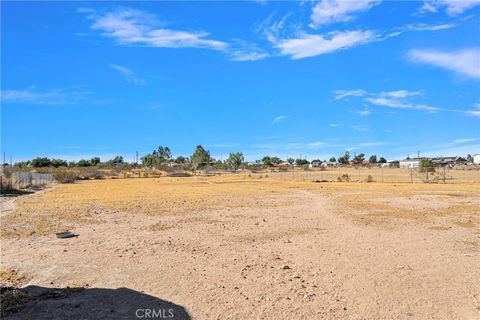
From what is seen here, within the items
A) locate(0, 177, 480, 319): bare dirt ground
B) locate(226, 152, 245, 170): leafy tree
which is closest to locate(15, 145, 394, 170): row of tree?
locate(226, 152, 245, 170): leafy tree

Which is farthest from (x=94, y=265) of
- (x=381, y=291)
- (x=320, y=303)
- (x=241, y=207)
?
(x=241, y=207)

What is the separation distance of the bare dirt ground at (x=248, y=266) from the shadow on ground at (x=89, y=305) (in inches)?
0.6

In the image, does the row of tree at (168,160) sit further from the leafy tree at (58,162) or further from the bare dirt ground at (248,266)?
the bare dirt ground at (248,266)

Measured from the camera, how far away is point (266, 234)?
11.0 metres

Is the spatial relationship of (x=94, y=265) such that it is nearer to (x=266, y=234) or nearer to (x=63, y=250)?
(x=63, y=250)

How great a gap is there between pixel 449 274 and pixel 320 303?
273cm

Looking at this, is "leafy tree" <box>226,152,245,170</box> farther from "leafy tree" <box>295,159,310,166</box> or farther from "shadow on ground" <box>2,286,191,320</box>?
"shadow on ground" <box>2,286,191,320</box>

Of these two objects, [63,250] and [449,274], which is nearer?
[449,274]

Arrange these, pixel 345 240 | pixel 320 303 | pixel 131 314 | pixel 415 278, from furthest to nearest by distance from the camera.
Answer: pixel 345 240 < pixel 415 278 < pixel 320 303 < pixel 131 314

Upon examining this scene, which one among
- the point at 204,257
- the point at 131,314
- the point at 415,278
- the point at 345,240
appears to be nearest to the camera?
the point at 131,314

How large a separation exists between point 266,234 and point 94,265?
4.62 m

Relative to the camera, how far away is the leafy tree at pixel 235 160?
92231 millimetres

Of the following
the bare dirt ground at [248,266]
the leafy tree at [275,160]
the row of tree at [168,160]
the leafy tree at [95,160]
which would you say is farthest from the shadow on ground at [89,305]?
the leafy tree at [275,160]

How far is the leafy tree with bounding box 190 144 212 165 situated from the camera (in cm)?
9920
